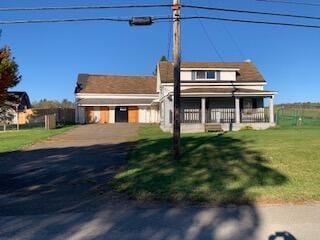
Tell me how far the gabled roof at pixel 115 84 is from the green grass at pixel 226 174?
131ft

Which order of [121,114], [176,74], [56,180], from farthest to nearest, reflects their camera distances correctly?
1. [121,114]
2. [176,74]
3. [56,180]

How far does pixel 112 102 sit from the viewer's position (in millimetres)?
56156

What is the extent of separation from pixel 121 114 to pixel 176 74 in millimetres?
41336

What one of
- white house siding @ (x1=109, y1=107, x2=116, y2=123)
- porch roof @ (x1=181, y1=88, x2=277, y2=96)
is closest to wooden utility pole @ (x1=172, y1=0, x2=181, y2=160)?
porch roof @ (x1=181, y1=88, x2=277, y2=96)

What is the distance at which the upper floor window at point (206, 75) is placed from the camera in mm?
43188

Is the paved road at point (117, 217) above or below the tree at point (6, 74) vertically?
below

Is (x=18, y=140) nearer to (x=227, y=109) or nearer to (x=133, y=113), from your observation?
(x=227, y=109)

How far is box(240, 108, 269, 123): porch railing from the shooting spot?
38156 mm

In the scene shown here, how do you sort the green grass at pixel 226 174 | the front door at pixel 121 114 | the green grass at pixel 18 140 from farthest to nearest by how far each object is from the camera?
the front door at pixel 121 114 → the green grass at pixel 18 140 → the green grass at pixel 226 174

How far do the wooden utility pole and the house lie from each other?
18771 millimetres

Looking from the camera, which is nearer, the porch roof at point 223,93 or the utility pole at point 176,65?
the utility pole at point 176,65

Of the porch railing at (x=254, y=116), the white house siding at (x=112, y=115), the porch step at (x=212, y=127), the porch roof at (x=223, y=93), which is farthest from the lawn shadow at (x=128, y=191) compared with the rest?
the white house siding at (x=112, y=115)

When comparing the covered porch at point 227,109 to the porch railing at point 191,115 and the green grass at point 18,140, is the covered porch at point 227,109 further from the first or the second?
the green grass at point 18,140

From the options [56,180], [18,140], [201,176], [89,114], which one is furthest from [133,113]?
[201,176]
